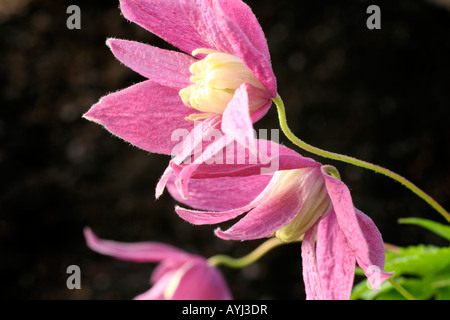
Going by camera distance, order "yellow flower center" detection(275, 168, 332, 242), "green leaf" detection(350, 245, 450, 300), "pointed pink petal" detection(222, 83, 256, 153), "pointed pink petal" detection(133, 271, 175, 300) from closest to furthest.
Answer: "pointed pink petal" detection(222, 83, 256, 153) < "yellow flower center" detection(275, 168, 332, 242) < "green leaf" detection(350, 245, 450, 300) < "pointed pink petal" detection(133, 271, 175, 300)

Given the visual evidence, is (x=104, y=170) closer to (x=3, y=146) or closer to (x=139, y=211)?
(x=139, y=211)

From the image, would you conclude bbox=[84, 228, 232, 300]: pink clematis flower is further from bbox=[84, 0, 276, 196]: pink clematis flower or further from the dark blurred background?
the dark blurred background

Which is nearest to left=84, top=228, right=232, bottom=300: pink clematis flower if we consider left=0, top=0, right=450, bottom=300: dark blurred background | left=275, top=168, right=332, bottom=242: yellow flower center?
left=275, top=168, right=332, bottom=242: yellow flower center

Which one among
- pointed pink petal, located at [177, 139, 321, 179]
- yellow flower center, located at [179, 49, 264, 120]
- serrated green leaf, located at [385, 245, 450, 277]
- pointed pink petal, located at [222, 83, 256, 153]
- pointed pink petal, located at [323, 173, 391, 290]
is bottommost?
serrated green leaf, located at [385, 245, 450, 277]

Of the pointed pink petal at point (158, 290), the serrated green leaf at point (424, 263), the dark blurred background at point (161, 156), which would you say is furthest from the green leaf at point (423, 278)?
the dark blurred background at point (161, 156)

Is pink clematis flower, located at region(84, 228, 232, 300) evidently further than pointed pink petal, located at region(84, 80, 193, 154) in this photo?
Yes

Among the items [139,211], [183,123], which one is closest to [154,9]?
[183,123]

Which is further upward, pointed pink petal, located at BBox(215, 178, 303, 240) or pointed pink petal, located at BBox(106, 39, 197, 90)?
pointed pink petal, located at BBox(106, 39, 197, 90)

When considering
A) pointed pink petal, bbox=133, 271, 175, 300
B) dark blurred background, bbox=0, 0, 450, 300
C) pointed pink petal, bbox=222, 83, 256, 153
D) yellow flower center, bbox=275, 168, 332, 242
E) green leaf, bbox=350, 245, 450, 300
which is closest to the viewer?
pointed pink petal, bbox=222, 83, 256, 153
